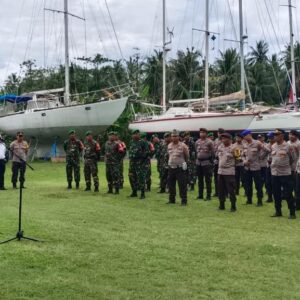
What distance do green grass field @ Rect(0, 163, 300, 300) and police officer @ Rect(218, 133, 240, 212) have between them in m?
0.39

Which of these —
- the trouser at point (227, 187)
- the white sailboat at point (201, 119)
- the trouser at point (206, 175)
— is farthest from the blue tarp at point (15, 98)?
the trouser at point (227, 187)

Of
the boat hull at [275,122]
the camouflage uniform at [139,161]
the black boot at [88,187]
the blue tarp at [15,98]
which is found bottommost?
the black boot at [88,187]

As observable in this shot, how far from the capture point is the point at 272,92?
5706 centimetres

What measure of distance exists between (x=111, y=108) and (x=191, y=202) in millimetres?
16972

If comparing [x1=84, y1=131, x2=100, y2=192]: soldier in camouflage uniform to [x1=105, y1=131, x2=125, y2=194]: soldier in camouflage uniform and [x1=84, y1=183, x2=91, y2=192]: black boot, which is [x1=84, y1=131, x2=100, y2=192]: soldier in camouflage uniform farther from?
[x1=105, y1=131, x2=125, y2=194]: soldier in camouflage uniform

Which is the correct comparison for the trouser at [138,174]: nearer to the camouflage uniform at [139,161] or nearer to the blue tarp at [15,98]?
the camouflage uniform at [139,161]

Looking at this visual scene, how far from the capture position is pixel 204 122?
2798 centimetres

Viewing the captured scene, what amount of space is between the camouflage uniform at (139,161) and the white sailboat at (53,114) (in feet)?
50.9

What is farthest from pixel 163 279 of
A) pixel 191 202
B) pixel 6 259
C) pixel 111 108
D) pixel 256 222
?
pixel 111 108

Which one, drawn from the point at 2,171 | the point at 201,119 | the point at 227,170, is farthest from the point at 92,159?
the point at 201,119

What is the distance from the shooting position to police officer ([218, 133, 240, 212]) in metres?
11.5

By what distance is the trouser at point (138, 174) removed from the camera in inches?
546

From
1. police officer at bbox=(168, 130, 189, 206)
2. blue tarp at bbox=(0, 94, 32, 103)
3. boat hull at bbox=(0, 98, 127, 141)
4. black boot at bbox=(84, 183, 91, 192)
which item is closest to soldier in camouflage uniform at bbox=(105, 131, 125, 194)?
black boot at bbox=(84, 183, 91, 192)

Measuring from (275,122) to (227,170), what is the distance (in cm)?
1515
